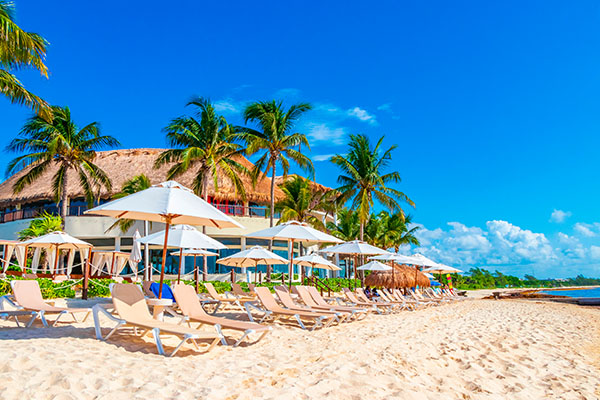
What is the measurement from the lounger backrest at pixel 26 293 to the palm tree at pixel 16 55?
6377 millimetres

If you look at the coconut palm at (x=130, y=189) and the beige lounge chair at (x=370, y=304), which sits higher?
the coconut palm at (x=130, y=189)

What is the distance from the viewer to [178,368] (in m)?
4.20

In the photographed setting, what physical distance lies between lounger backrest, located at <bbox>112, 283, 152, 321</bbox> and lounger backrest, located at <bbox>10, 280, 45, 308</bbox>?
1.91m

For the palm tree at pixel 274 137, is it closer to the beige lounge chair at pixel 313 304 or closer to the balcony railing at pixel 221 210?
the balcony railing at pixel 221 210

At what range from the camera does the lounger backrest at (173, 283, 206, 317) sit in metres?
6.35

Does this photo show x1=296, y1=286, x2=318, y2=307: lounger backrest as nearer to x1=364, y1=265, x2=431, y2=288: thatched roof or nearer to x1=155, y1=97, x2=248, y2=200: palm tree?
x1=155, y1=97, x2=248, y2=200: palm tree

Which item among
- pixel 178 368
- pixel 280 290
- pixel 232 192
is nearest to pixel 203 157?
pixel 232 192

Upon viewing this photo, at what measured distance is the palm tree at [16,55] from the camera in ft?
34.3

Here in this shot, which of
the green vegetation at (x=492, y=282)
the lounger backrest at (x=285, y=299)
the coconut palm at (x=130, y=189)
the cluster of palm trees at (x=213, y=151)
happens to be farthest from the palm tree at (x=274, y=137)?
the green vegetation at (x=492, y=282)

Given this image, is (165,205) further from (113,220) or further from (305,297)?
(113,220)

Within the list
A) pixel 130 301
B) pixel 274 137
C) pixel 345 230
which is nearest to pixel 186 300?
pixel 130 301

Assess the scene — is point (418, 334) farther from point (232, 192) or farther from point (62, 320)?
point (232, 192)

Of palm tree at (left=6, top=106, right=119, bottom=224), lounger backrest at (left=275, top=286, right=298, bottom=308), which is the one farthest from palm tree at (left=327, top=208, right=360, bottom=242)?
lounger backrest at (left=275, top=286, right=298, bottom=308)

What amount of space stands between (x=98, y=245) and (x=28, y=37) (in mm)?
17309
